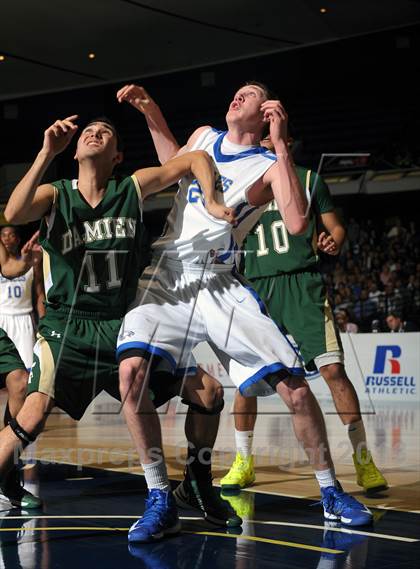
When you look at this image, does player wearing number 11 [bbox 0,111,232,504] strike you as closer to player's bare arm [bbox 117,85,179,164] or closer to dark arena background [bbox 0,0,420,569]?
player's bare arm [bbox 117,85,179,164]

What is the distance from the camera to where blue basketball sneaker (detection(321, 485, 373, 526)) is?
4.00m

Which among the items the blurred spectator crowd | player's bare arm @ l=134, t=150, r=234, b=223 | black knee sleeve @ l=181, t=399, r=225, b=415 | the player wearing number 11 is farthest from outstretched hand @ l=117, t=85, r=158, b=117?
the blurred spectator crowd

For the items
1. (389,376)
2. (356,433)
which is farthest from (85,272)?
(389,376)

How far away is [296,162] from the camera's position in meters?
21.6

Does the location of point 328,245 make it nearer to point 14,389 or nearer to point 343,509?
point 343,509

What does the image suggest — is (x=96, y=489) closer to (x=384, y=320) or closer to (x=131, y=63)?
(x=384, y=320)

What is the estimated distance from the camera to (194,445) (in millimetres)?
4211

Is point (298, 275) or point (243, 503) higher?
point (298, 275)

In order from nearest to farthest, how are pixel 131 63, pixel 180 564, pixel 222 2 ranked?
pixel 180 564
pixel 222 2
pixel 131 63

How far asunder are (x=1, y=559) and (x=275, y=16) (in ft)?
55.9

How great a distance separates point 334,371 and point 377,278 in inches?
517

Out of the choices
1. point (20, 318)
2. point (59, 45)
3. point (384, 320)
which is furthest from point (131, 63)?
point (20, 318)

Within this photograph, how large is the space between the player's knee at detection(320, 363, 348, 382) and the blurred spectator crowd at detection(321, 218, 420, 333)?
866cm

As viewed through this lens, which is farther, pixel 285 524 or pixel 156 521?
pixel 285 524
